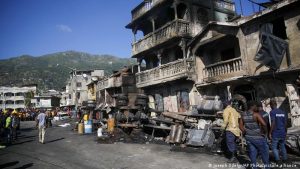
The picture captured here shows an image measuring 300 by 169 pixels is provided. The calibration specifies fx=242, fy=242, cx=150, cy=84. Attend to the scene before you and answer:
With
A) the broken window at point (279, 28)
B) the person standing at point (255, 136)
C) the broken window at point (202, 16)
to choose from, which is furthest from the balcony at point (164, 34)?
the person standing at point (255, 136)

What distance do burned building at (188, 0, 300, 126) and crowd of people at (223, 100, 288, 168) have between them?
5.19 meters

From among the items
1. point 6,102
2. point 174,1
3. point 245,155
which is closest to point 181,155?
point 245,155

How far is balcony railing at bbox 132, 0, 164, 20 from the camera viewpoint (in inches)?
940

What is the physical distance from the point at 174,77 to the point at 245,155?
37.5 ft

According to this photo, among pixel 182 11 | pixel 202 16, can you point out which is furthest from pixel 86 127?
pixel 202 16

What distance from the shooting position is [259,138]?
6309 millimetres

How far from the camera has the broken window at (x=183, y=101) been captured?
20.8m

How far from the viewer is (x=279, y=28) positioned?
551 inches

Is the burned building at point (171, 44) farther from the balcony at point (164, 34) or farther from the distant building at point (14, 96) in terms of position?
the distant building at point (14, 96)

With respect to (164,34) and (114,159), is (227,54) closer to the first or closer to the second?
(164,34)

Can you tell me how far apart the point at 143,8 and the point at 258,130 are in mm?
21177

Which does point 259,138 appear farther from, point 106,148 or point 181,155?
point 106,148

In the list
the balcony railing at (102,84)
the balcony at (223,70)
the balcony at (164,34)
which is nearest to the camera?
the balcony at (223,70)

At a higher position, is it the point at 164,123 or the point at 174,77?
the point at 174,77
